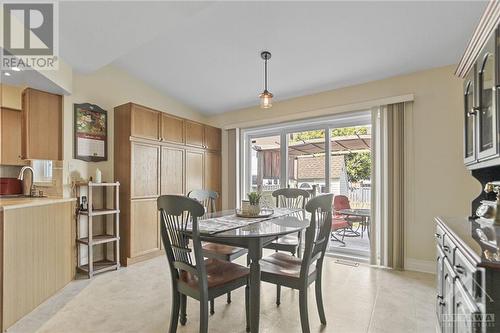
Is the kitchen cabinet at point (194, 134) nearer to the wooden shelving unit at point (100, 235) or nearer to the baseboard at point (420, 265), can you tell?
the wooden shelving unit at point (100, 235)

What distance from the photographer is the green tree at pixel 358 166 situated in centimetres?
393

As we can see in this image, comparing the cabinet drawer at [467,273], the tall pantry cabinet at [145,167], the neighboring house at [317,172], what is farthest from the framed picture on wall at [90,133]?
the cabinet drawer at [467,273]

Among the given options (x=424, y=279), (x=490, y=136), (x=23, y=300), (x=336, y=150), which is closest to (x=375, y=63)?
(x=336, y=150)

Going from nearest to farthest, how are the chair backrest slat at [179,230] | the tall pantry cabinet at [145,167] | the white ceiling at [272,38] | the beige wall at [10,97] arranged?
the chair backrest slat at [179,230] → the white ceiling at [272,38] → the beige wall at [10,97] → the tall pantry cabinet at [145,167]

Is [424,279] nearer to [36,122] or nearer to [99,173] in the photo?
[99,173]

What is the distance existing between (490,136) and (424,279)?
7.06 ft

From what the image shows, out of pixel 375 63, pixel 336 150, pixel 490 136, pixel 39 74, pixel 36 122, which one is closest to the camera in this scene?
pixel 490 136

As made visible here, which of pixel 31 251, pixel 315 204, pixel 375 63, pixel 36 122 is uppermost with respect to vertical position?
pixel 375 63

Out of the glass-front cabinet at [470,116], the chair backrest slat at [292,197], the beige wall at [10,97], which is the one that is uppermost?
the beige wall at [10,97]

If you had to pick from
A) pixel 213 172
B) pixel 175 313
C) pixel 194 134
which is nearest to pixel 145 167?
pixel 194 134

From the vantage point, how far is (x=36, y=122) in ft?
9.69

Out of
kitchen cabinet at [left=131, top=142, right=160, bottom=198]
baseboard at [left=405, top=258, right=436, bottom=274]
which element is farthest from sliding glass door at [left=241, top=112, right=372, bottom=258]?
kitchen cabinet at [left=131, top=142, right=160, bottom=198]

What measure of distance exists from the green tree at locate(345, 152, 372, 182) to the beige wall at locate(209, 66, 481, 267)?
0.66 metres

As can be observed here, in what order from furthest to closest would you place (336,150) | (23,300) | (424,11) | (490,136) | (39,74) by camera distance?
(336,150) → (39,74) → (424,11) → (23,300) → (490,136)
